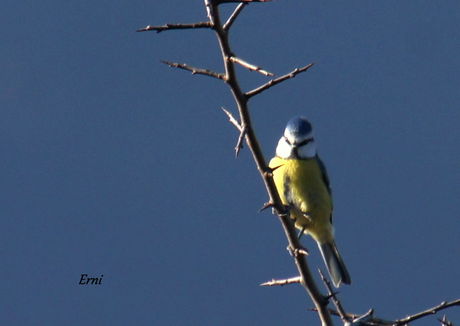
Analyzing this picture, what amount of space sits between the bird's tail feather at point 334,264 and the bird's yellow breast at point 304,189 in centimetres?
26

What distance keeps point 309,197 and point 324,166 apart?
1.29 ft

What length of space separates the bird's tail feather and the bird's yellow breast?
0.86ft

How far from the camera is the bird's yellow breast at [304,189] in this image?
4391mm

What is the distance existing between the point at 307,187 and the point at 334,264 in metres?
0.67

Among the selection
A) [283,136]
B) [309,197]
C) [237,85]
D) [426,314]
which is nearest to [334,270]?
[309,197]

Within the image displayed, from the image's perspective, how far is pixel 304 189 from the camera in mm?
4398

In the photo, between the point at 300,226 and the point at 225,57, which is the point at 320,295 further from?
the point at 300,226

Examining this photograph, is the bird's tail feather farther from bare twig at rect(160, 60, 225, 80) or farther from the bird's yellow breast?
bare twig at rect(160, 60, 225, 80)

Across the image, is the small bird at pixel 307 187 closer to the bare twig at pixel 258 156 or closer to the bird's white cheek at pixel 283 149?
the bird's white cheek at pixel 283 149

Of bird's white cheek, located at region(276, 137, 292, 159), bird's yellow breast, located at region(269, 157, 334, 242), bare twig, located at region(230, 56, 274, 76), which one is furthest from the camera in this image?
bird's white cheek, located at region(276, 137, 292, 159)

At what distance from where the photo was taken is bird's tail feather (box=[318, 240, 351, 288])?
4543mm

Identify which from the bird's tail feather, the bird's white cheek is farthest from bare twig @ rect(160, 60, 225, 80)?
the bird's tail feather

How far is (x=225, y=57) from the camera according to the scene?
1996mm

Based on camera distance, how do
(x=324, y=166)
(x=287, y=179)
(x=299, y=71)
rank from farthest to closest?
(x=324, y=166) < (x=287, y=179) < (x=299, y=71)
